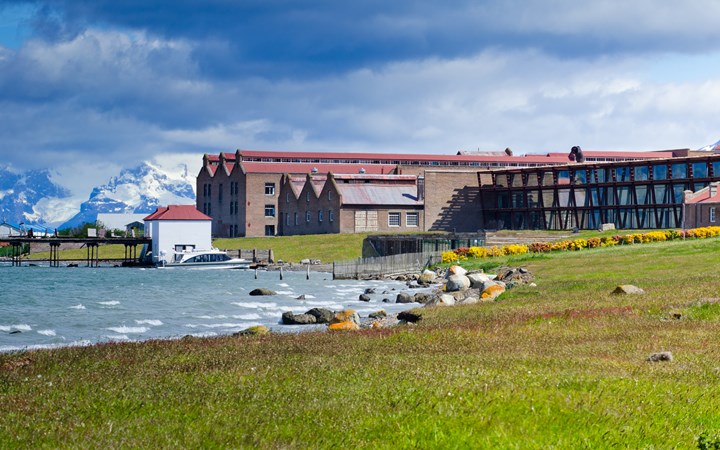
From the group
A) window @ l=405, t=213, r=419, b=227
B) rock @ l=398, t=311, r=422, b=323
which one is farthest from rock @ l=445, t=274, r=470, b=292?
window @ l=405, t=213, r=419, b=227

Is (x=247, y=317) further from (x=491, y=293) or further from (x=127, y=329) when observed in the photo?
(x=491, y=293)

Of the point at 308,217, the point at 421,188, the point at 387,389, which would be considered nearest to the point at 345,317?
the point at 387,389

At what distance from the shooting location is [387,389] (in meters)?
13.7

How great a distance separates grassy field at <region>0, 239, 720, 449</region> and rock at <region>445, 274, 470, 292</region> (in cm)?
2886

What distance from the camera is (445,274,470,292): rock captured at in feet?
172

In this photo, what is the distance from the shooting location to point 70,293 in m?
60.3

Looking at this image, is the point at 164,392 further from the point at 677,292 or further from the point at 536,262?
the point at 536,262

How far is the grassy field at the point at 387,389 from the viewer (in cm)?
1116

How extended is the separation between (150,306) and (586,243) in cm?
3865

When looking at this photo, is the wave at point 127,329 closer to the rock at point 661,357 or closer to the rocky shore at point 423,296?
the rocky shore at point 423,296

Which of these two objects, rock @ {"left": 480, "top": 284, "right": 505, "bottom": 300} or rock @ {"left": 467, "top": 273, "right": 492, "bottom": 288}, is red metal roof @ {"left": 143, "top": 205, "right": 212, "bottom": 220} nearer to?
rock @ {"left": 467, "top": 273, "right": 492, "bottom": 288}

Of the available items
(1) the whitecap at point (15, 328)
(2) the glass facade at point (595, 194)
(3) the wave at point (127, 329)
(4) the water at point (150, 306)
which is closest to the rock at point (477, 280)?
(4) the water at point (150, 306)

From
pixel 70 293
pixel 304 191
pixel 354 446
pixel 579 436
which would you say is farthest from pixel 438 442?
pixel 304 191

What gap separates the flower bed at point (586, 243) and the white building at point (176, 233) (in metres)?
46.1
